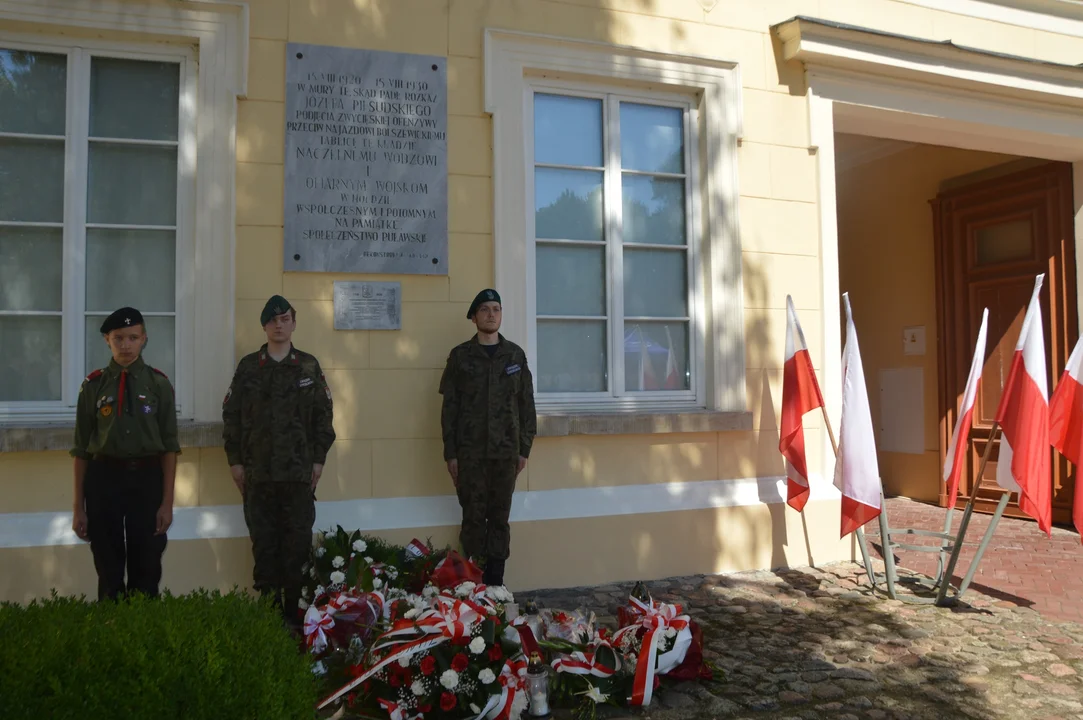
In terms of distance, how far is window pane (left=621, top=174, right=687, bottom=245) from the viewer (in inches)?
236

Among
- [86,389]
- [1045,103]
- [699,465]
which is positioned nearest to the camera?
[86,389]

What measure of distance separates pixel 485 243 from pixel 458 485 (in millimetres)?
1576

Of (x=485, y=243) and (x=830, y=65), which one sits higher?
(x=830, y=65)

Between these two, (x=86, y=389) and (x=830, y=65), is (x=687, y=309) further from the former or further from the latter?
(x=86, y=389)

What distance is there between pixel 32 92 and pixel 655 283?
161 inches

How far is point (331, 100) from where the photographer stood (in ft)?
17.1

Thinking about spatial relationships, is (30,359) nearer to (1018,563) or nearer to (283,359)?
(283,359)

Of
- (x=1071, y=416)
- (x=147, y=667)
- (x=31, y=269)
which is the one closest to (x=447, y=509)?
(x=31, y=269)

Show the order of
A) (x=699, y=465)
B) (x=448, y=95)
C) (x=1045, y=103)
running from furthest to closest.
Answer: (x=1045, y=103) < (x=699, y=465) < (x=448, y=95)

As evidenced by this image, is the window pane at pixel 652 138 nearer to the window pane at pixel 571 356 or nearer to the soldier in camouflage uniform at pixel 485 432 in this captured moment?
the window pane at pixel 571 356

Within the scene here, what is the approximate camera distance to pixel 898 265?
31.2 feet

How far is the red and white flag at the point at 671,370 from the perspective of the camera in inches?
237

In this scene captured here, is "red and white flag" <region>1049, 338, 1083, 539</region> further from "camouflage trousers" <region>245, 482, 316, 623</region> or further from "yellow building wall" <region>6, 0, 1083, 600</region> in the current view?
"camouflage trousers" <region>245, 482, 316, 623</region>

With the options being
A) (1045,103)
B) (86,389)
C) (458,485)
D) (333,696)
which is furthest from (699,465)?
(1045,103)
